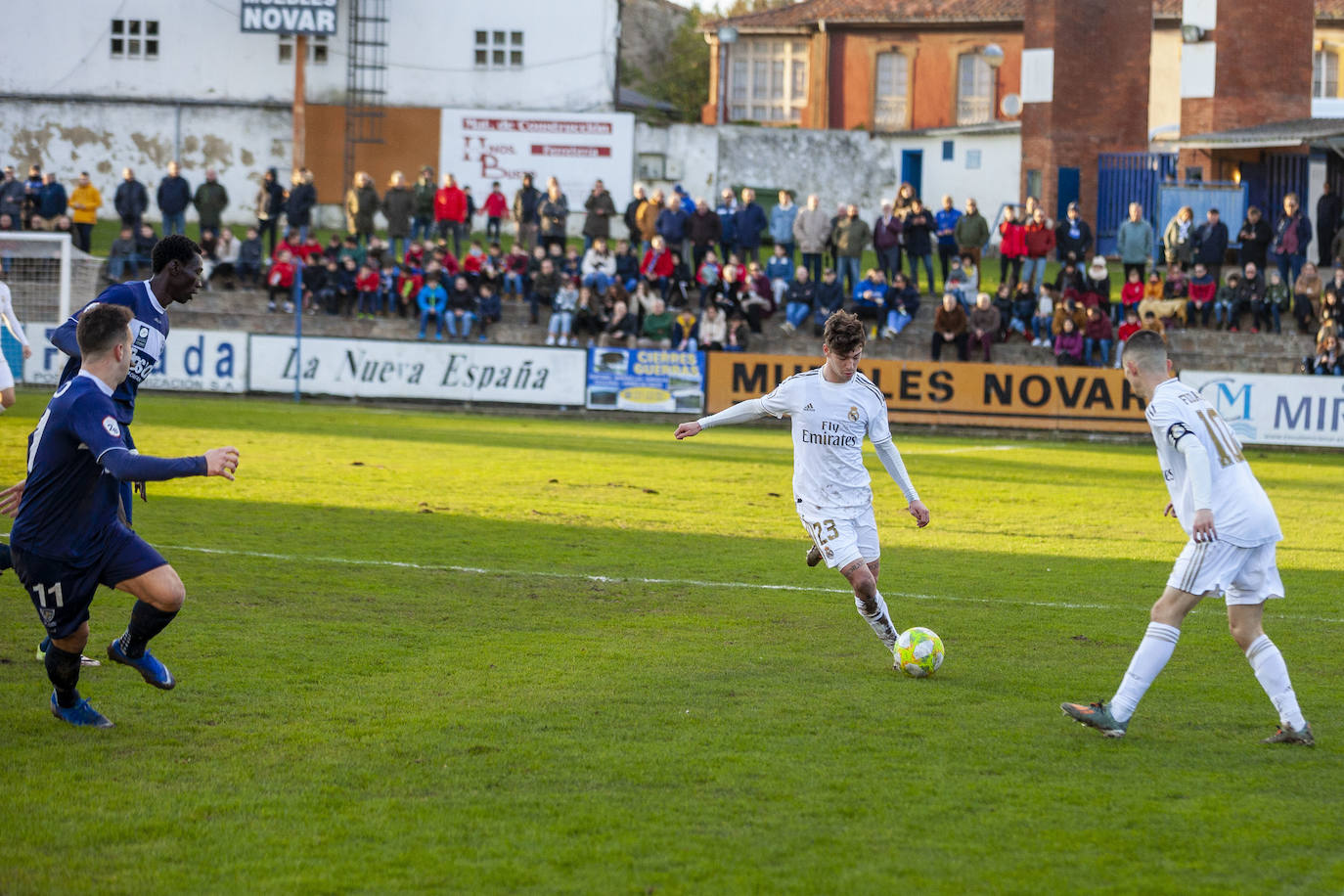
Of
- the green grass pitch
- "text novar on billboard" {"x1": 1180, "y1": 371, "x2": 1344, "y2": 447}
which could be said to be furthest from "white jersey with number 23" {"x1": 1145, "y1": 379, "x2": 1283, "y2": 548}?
"text novar on billboard" {"x1": 1180, "y1": 371, "x2": 1344, "y2": 447}

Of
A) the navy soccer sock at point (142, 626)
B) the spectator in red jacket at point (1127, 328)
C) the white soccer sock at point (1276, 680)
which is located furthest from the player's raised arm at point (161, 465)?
the spectator in red jacket at point (1127, 328)

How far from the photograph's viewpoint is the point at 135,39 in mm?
44438

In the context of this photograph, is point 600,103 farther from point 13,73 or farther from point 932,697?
point 932,697

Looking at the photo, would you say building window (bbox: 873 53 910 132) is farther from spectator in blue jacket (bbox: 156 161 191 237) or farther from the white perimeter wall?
spectator in blue jacket (bbox: 156 161 191 237)

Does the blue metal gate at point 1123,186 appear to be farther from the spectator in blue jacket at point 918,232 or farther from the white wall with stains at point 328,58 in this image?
the white wall with stains at point 328,58

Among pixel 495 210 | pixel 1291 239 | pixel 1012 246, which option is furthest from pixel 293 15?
pixel 1291 239

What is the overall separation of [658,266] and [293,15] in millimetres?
19966

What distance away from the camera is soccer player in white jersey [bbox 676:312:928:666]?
8461 millimetres

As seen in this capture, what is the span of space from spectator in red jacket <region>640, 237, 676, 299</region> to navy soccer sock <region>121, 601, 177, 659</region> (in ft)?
75.5

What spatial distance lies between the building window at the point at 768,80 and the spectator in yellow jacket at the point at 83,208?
32630 millimetres

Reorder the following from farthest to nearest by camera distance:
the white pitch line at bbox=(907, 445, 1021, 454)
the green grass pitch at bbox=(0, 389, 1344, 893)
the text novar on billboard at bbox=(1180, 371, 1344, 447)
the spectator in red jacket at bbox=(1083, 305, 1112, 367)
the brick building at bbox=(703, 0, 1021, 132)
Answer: the brick building at bbox=(703, 0, 1021, 132), the spectator in red jacket at bbox=(1083, 305, 1112, 367), the text novar on billboard at bbox=(1180, 371, 1344, 447), the white pitch line at bbox=(907, 445, 1021, 454), the green grass pitch at bbox=(0, 389, 1344, 893)

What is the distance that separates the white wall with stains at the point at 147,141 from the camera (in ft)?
145

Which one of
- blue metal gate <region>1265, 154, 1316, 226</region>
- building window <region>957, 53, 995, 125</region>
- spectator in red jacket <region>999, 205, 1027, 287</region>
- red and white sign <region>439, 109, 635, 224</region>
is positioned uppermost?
building window <region>957, 53, 995, 125</region>

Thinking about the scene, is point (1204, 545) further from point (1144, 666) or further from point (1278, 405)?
point (1278, 405)
